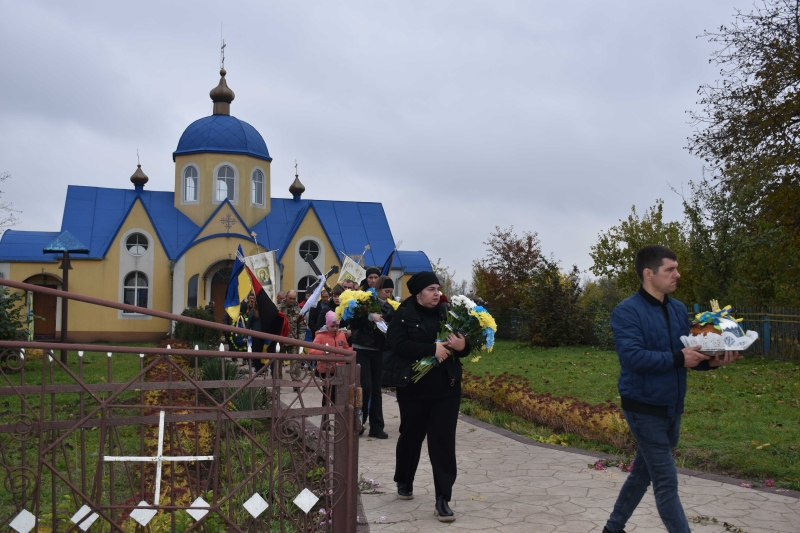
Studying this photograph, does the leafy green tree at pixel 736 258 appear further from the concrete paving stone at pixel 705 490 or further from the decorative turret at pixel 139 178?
the decorative turret at pixel 139 178

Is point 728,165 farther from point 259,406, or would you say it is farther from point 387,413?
point 259,406

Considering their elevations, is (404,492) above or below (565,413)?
below

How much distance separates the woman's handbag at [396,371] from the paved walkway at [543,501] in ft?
3.28

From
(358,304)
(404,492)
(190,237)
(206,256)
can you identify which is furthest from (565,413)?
(190,237)

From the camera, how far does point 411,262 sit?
3434cm

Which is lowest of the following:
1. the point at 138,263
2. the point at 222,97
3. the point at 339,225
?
the point at 138,263

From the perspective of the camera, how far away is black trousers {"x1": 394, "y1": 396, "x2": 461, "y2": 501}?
5.69m

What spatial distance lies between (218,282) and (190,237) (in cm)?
212

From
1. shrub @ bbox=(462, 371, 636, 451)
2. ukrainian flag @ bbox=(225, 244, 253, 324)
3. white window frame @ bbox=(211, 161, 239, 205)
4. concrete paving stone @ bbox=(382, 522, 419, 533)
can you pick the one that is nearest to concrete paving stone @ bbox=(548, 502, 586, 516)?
concrete paving stone @ bbox=(382, 522, 419, 533)

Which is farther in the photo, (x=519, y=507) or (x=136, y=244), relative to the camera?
(x=136, y=244)

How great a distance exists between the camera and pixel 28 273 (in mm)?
28781

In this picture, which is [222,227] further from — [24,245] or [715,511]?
[715,511]

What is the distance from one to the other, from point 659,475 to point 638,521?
55.4 inches

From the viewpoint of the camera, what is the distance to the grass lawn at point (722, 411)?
7340 mm
